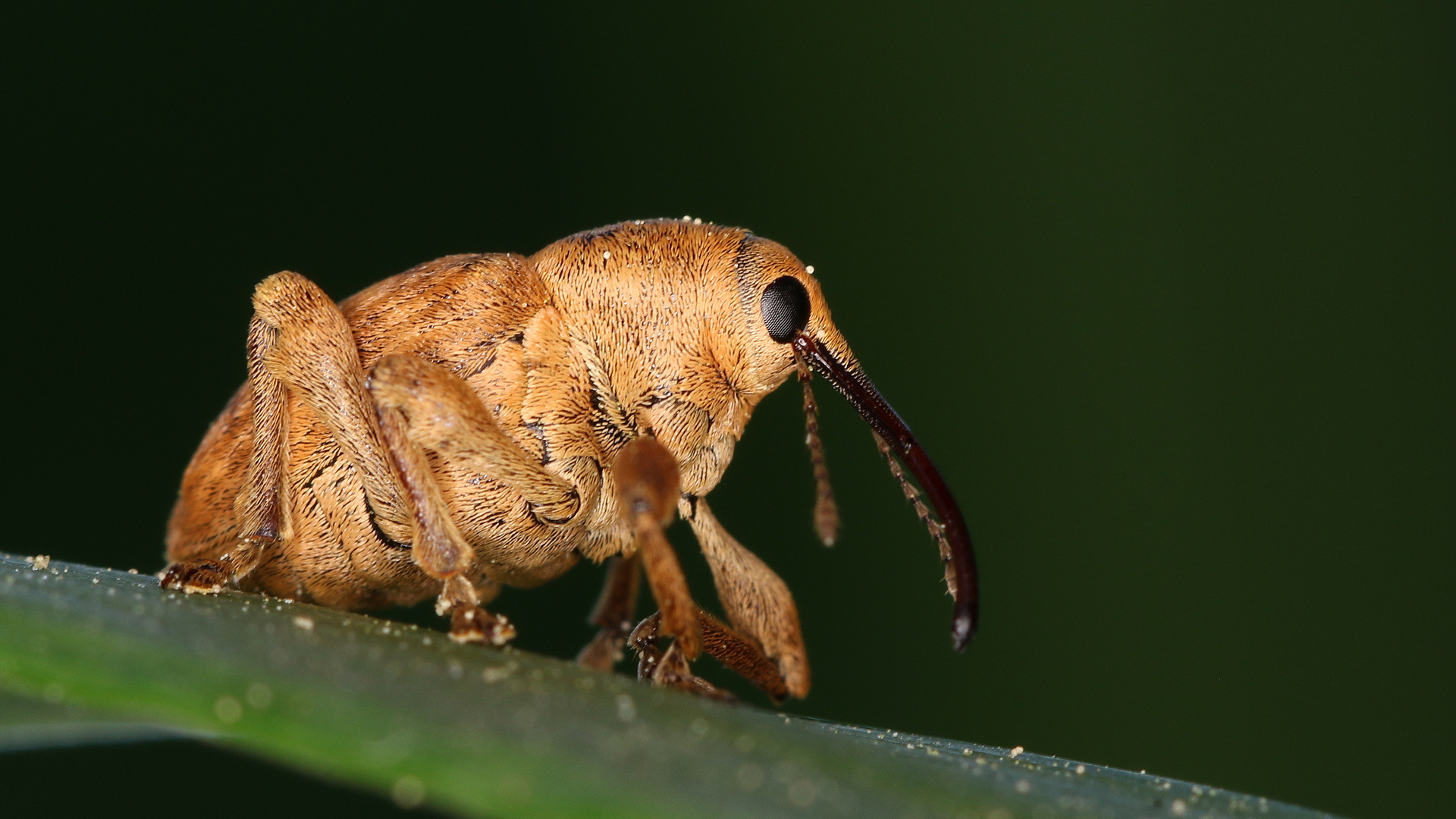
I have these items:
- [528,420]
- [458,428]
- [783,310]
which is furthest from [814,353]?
[458,428]

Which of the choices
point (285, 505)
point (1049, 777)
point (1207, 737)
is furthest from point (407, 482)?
point (1207, 737)

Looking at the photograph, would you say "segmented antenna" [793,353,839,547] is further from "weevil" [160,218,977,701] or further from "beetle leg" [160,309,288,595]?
"beetle leg" [160,309,288,595]

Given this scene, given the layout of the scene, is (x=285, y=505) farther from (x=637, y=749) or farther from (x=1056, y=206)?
(x=1056, y=206)

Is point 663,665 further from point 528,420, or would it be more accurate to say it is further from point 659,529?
point 528,420

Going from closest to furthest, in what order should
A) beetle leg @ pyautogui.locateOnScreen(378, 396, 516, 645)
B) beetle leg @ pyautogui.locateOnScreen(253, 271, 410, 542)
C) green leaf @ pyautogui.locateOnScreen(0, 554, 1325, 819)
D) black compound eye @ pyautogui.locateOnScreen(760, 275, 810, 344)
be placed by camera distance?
green leaf @ pyautogui.locateOnScreen(0, 554, 1325, 819), beetle leg @ pyautogui.locateOnScreen(378, 396, 516, 645), beetle leg @ pyautogui.locateOnScreen(253, 271, 410, 542), black compound eye @ pyautogui.locateOnScreen(760, 275, 810, 344)

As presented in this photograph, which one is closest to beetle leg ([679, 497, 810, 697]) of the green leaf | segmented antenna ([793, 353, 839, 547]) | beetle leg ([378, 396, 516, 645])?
segmented antenna ([793, 353, 839, 547])

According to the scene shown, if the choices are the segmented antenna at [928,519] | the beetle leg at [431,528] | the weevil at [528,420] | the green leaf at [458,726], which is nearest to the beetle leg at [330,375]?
the weevil at [528,420]

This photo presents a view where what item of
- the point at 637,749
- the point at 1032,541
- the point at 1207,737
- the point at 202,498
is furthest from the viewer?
the point at 1032,541
